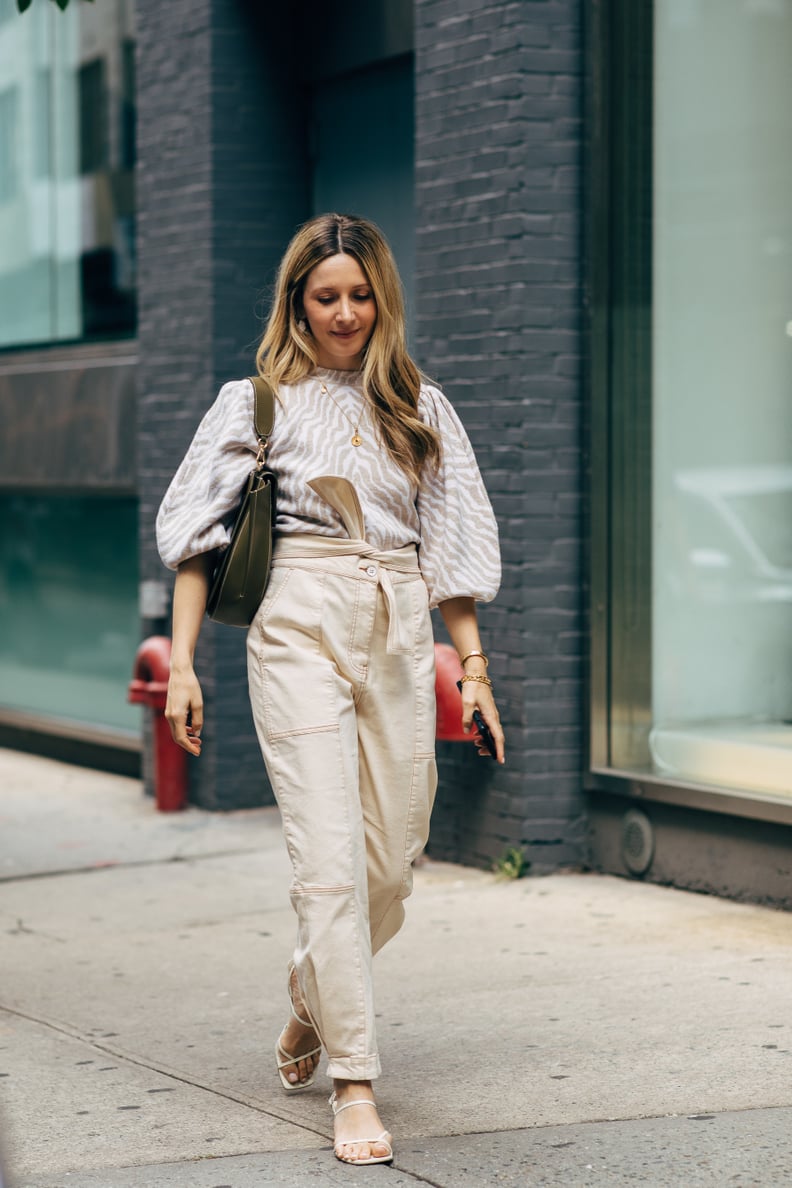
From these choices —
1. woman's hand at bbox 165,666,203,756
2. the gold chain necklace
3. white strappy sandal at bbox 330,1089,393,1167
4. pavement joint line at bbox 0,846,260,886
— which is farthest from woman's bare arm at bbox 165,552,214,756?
pavement joint line at bbox 0,846,260,886

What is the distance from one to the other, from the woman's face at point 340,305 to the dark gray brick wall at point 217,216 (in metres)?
4.37

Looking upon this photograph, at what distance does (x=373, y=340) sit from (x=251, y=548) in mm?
561

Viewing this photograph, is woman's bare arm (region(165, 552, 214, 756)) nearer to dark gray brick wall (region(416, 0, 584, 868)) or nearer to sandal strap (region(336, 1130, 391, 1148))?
sandal strap (region(336, 1130, 391, 1148))

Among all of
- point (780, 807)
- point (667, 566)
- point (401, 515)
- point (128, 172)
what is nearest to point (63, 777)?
point (128, 172)

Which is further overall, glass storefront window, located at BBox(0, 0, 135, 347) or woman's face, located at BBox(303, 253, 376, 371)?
glass storefront window, located at BBox(0, 0, 135, 347)

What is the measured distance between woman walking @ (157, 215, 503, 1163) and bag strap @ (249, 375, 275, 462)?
0.03 meters

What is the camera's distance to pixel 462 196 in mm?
7184

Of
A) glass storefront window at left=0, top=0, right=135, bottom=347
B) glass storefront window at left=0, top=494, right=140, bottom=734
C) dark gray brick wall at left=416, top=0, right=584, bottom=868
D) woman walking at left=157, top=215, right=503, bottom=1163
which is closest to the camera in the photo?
woman walking at left=157, top=215, right=503, bottom=1163

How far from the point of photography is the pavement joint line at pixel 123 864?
7551mm

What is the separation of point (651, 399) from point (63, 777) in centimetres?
448

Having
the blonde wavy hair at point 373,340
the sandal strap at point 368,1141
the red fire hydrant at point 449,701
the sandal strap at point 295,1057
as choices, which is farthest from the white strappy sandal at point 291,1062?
the red fire hydrant at point 449,701

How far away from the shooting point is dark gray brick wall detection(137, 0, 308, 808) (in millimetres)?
8641

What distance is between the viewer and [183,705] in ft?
13.7

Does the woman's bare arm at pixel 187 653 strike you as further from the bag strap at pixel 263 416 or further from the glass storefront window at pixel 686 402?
the glass storefront window at pixel 686 402
